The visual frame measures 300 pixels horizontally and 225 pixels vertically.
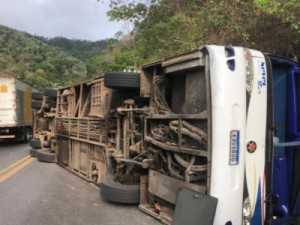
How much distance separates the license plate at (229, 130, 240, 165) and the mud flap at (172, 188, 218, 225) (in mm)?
414

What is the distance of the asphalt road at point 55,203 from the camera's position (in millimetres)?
5965

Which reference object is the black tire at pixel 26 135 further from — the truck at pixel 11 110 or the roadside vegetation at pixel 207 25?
the roadside vegetation at pixel 207 25

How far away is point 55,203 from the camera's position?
7.07m

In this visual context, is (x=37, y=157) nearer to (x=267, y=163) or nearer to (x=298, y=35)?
(x=298, y=35)

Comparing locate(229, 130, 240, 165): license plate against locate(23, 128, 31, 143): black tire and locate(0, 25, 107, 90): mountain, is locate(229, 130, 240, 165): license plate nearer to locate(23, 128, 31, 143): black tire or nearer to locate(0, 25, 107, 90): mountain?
locate(23, 128, 31, 143): black tire

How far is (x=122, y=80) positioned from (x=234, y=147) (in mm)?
3058

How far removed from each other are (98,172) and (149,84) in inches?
116

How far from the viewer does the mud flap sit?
13.0 feet

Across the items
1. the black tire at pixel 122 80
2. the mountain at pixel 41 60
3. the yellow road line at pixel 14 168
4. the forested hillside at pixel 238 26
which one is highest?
the mountain at pixel 41 60

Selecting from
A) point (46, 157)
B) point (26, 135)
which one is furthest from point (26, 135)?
point (46, 157)

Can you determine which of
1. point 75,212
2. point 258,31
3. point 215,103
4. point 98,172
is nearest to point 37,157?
point 98,172

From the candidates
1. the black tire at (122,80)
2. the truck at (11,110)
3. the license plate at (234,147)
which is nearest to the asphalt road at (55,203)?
the black tire at (122,80)

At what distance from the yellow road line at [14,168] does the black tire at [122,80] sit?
4.04 m

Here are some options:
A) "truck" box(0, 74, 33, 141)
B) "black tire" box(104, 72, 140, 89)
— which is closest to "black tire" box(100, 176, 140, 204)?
"black tire" box(104, 72, 140, 89)
